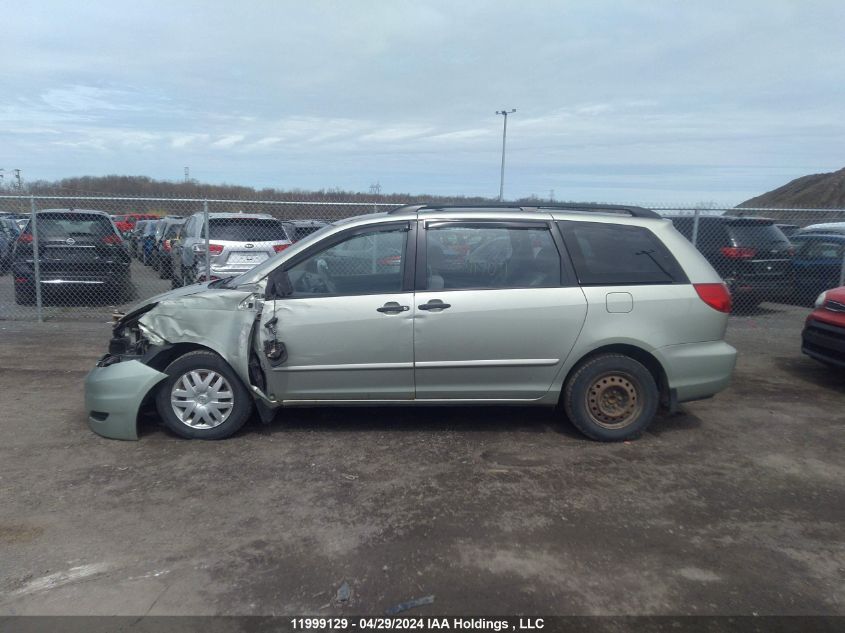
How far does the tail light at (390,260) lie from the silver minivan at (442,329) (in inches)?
0.6

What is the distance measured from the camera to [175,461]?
482cm

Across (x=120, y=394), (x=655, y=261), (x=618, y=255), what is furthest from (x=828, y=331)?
(x=120, y=394)

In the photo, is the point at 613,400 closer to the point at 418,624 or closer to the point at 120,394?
the point at 418,624

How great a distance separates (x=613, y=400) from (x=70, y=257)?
30.8 feet

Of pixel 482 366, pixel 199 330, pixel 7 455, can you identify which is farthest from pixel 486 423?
pixel 7 455

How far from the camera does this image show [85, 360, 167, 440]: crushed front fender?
16.5 feet

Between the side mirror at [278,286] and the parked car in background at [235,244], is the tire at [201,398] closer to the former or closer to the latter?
the side mirror at [278,286]

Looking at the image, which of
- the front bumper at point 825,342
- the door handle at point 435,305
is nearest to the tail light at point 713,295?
the door handle at point 435,305

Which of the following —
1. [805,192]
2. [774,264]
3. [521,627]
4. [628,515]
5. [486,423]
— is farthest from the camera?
[805,192]

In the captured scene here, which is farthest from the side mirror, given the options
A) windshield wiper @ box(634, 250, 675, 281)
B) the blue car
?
the blue car

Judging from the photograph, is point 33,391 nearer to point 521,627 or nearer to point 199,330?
point 199,330

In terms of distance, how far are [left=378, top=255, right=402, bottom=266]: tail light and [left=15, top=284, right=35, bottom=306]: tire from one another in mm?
8507

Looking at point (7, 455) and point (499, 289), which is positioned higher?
point (499, 289)

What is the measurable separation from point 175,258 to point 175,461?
9825 mm
